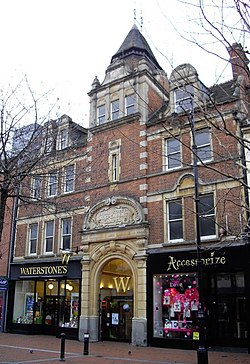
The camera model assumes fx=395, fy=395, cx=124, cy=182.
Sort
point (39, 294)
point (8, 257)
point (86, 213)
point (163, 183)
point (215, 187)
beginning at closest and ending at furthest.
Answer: point (215, 187)
point (163, 183)
point (86, 213)
point (39, 294)
point (8, 257)

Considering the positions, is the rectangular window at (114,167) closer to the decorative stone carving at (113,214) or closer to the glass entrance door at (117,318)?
the decorative stone carving at (113,214)

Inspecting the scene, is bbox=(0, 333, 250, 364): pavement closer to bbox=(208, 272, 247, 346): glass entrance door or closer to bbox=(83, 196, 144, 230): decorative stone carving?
bbox=(208, 272, 247, 346): glass entrance door

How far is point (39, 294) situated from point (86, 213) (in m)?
6.07

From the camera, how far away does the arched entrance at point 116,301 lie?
66.2ft

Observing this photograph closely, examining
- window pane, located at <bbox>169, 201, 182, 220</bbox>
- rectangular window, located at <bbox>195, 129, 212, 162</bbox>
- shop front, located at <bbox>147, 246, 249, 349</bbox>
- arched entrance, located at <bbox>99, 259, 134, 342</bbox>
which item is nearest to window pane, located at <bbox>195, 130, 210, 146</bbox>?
rectangular window, located at <bbox>195, 129, 212, 162</bbox>

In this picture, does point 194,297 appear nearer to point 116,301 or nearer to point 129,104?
point 116,301

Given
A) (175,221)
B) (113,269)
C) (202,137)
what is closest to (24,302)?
(113,269)

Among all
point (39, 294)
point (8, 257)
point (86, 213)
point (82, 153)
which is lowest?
point (39, 294)

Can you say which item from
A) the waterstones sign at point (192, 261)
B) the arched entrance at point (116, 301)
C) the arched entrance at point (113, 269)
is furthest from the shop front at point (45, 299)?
the waterstones sign at point (192, 261)

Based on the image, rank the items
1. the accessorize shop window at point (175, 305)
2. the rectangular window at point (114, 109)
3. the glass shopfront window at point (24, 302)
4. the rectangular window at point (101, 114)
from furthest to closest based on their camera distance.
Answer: the glass shopfront window at point (24, 302), the rectangular window at point (101, 114), the rectangular window at point (114, 109), the accessorize shop window at point (175, 305)

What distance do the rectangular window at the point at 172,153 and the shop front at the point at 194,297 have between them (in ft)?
14.4

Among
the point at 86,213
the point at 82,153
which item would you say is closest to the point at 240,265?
the point at 86,213

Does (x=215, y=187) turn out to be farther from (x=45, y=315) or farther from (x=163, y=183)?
(x=45, y=315)

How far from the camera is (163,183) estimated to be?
784 inches
